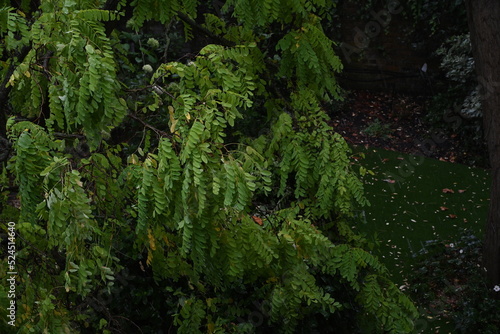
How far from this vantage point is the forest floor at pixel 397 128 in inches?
443

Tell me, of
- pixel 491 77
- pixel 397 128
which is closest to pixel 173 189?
pixel 491 77

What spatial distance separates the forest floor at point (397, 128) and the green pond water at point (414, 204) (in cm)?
39

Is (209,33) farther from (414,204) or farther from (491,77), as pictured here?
(414,204)

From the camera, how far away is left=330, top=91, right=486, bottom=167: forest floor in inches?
443

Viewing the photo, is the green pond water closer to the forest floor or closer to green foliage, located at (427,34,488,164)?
the forest floor

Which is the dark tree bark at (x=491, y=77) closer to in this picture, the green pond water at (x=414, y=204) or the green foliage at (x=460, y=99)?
the green pond water at (x=414, y=204)

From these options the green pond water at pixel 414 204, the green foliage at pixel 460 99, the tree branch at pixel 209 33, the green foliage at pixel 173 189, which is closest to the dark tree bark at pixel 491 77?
the green pond water at pixel 414 204

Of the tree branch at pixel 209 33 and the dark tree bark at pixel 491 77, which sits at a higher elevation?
the dark tree bark at pixel 491 77

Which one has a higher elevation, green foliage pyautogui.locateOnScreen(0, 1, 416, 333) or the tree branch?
the tree branch

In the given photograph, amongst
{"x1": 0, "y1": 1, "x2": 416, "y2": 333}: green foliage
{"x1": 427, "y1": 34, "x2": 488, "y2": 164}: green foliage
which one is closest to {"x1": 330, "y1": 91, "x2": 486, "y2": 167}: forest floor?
{"x1": 427, "y1": 34, "x2": 488, "y2": 164}: green foliage

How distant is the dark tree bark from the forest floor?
4.73m

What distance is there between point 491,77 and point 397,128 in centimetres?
625

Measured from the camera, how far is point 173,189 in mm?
2797

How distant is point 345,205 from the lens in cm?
477
